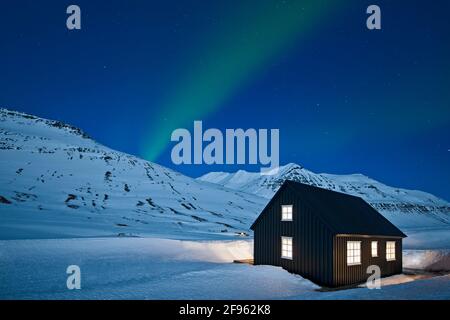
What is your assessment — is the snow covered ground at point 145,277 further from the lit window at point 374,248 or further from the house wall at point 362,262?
the lit window at point 374,248

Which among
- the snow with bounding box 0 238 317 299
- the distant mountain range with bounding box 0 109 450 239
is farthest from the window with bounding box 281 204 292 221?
the distant mountain range with bounding box 0 109 450 239

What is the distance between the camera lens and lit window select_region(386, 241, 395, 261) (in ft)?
92.8

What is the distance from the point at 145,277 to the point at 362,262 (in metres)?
15.1

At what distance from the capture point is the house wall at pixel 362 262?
22734mm

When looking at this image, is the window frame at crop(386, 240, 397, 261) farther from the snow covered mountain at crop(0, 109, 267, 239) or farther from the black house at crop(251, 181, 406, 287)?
the snow covered mountain at crop(0, 109, 267, 239)

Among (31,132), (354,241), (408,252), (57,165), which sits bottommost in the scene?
(408,252)

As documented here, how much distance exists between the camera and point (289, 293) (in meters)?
19.4

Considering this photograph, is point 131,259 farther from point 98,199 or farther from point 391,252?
point 98,199

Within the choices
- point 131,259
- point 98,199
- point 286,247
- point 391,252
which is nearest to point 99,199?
point 98,199

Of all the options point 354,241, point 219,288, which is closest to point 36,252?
point 219,288

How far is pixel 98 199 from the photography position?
85312 mm

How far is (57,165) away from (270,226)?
110 m

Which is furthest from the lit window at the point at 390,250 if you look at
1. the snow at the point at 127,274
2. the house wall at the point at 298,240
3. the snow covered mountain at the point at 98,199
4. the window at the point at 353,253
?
the snow covered mountain at the point at 98,199

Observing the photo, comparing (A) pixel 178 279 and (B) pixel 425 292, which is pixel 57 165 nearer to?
(A) pixel 178 279
